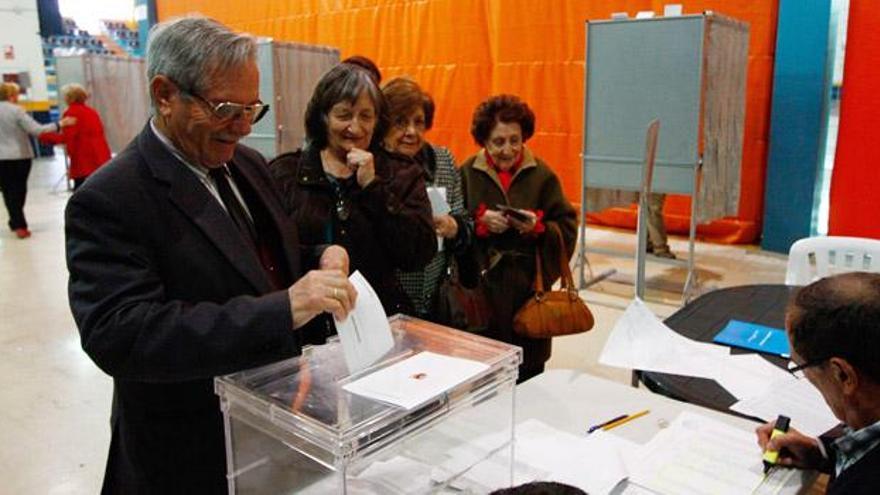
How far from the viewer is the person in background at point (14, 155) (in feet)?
21.2

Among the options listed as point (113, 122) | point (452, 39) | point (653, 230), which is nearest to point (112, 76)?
point (113, 122)

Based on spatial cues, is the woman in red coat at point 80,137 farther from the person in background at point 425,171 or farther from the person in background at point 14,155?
the person in background at point 425,171

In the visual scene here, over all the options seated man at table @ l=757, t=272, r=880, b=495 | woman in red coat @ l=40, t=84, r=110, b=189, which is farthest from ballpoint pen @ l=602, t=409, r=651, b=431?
woman in red coat @ l=40, t=84, r=110, b=189

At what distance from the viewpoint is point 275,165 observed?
73.0 inches

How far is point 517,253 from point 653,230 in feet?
10.2

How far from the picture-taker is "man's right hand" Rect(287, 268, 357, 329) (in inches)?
38.7

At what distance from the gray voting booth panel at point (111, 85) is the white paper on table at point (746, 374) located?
31.8 feet

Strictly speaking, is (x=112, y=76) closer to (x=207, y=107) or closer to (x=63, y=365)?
(x=63, y=365)

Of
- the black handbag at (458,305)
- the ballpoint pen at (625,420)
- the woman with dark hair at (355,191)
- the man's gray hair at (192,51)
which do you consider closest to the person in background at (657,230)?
the black handbag at (458,305)

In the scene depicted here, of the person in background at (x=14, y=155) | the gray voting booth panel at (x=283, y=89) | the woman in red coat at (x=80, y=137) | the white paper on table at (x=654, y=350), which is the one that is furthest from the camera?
the woman in red coat at (x=80, y=137)

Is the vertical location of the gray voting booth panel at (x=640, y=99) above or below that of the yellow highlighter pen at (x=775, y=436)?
above

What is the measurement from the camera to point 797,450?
1.20 metres

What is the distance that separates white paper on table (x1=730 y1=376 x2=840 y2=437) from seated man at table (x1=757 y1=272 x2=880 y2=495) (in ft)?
0.81

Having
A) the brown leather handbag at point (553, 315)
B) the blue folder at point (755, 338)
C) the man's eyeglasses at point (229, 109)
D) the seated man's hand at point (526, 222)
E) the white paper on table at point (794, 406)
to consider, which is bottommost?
the brown leather handbag at point (553, 315)
